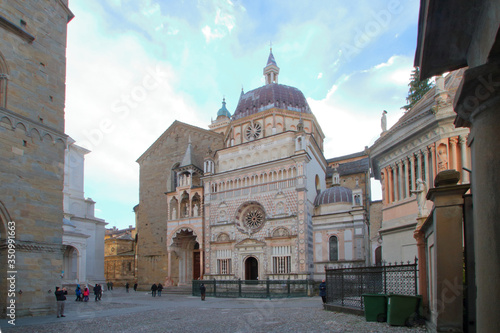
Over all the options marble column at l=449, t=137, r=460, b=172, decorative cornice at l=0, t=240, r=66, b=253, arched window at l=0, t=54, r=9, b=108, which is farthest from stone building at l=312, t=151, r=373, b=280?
arched window at l=0, t=54, r=9, b=108

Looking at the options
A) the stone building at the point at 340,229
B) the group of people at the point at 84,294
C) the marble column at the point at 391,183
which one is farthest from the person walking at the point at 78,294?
the marble column at the point at 391,183

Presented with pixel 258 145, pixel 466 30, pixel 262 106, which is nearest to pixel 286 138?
pixel 258 145

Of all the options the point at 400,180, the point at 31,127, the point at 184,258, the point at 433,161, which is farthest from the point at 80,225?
the point at 433,161

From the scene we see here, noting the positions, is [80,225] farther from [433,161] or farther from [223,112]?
[223,112]

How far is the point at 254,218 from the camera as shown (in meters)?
35.0

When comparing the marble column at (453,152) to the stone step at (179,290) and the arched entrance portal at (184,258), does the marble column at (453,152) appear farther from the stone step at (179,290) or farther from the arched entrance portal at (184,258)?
the arched entrance portal at (184,258)

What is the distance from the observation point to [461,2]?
14.6 ft

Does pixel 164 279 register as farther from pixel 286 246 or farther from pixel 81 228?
pixel 286 246

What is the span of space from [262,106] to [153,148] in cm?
1310

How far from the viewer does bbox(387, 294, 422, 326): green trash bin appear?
10617 millimetres

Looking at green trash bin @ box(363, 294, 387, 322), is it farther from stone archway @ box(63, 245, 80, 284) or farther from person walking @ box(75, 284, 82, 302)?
stone archway @ box(63, 245, 80, 284)

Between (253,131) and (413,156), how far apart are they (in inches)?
936

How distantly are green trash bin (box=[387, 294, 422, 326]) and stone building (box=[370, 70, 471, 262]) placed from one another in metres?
4.78

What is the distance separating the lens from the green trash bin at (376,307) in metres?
12.0
